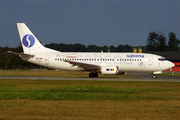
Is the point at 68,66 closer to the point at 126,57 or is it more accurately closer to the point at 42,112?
the point at 126,57

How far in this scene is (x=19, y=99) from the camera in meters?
16.5

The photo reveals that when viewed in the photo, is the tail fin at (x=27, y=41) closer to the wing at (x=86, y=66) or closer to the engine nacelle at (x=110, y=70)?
the wing at (x=86, y=66)

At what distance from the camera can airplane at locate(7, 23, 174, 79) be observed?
36.9m

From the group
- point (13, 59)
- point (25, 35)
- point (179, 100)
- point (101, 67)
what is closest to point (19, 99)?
point (179, 100)

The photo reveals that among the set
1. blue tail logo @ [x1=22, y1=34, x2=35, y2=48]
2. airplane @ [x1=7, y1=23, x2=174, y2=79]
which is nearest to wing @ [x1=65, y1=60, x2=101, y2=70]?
airplane @ [x1=7, y1=23, x2=174, y2=79]

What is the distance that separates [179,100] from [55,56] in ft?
77.9

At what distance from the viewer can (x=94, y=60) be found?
3756 centimetres

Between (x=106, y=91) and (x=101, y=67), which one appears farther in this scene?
(x=101, y=67)

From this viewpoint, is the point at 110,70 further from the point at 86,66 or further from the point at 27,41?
the point at 27,41

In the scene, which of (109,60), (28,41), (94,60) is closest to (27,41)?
(28,41)

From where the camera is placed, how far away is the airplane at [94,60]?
121 ft

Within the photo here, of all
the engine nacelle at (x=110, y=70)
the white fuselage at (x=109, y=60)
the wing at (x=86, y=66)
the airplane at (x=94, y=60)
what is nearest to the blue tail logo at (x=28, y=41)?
the airplane at (x=94, y=60)

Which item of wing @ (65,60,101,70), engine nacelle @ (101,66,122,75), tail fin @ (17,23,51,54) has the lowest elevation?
engine nacelle @ (101,66,122,75)

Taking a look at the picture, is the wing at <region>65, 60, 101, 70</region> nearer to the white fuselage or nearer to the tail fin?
the white fuselage
